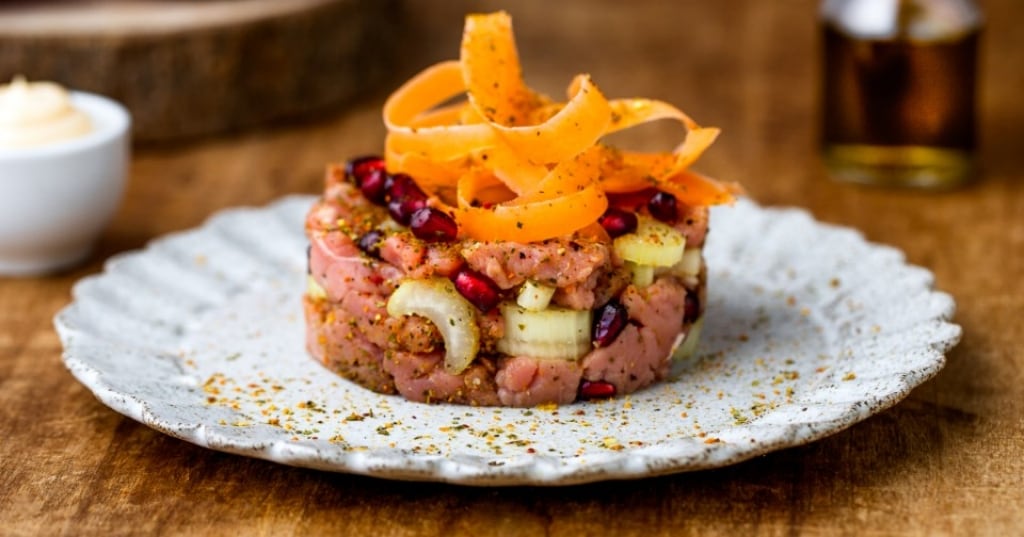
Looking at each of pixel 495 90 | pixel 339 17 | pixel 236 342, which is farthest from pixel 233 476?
pixel 339 17

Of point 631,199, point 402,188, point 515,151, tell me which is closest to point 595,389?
point 631,199

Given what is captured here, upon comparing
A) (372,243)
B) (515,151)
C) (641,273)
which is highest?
(515,151)

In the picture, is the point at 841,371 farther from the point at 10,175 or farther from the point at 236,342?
the point at 10,175

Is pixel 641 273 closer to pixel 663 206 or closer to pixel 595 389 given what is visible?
pixel 663 206

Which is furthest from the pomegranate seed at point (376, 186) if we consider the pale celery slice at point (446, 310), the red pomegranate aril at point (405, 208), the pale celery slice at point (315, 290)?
the pale celery slice at point (446, 310)

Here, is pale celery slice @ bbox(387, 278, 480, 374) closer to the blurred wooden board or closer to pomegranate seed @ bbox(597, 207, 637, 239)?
pomegranate seed @ bbox(597, 207, 637, 239)
